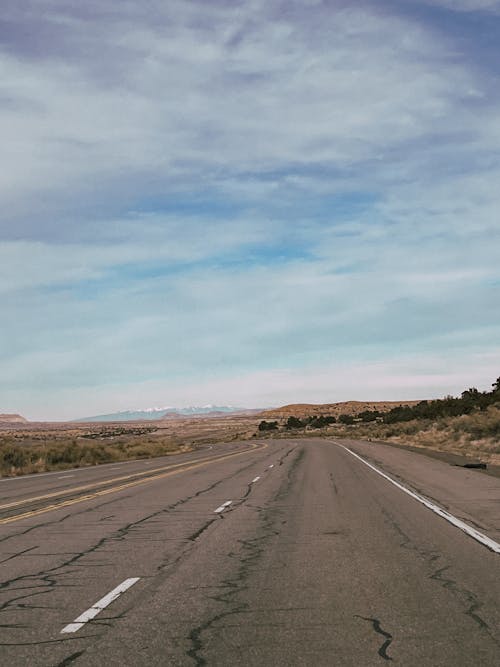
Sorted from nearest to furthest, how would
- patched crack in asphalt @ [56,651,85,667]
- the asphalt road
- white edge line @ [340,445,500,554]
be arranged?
patched crack in asphalt @ [56,651,85,667] < the asphalt road < white edge line @ [340,445,500,554]

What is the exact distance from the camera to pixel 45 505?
57.2ft

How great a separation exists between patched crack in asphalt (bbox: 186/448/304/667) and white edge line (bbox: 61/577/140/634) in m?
1.03

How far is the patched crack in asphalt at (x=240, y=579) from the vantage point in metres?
5.99

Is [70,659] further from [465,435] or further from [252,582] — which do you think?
[465,435]

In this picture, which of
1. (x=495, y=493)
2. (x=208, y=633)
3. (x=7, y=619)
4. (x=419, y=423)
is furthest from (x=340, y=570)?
(x=419, y=423)

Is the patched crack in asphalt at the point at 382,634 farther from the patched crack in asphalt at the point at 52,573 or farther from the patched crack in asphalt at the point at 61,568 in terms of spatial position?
the patched crack in asphalt at the point at 52,573

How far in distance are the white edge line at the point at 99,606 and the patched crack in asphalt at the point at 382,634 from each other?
251 centimetres

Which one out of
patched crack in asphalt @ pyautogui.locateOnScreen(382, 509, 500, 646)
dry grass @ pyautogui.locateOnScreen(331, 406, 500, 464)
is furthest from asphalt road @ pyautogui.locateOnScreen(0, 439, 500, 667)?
dry grass @ pyautogui.locateOnScreen(331, 406, 500, 464)

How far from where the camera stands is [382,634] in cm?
614

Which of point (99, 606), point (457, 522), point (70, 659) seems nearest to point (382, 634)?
point (70, 659)

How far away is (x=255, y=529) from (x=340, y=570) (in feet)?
12.4

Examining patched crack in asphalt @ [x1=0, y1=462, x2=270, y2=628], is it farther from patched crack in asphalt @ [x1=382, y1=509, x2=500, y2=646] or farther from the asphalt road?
patched crack in asphalt @ [x1=382, y1=509, x2=500, y2=646]

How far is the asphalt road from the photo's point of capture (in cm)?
582

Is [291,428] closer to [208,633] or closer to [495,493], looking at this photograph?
[495,493]
